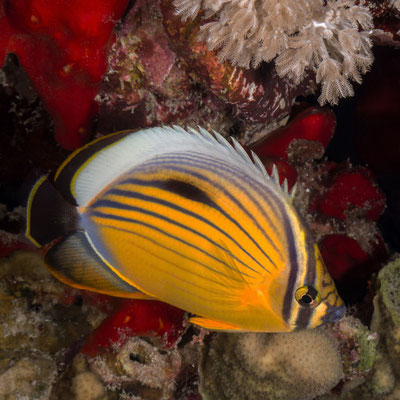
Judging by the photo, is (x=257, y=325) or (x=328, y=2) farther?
(x=328, y=2)

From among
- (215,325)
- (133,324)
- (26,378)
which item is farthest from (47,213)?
(26,378)

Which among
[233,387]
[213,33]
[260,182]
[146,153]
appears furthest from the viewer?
[233,387]

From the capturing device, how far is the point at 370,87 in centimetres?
296

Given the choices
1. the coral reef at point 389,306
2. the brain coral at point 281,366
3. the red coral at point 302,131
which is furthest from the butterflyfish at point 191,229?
the red coral at point 302,131

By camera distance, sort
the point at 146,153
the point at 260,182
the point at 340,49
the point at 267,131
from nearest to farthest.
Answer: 1. the point at 260,182
2. the point at 146,153
3. the point at 340,49
4. the point at 267,131

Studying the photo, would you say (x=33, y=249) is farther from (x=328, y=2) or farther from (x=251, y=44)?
(x=328, y=2)

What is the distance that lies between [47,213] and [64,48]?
0.97 meters

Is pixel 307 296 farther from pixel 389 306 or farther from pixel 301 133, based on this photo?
pixel 301 133

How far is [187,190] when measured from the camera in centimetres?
166

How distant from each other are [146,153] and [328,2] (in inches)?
50.2

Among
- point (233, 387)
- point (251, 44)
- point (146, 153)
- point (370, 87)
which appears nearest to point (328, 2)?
point (251, 44)

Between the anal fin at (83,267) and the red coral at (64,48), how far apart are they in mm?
796

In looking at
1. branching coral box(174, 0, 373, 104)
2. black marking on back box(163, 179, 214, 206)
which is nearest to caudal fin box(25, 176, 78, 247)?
black marking on back box(163, 179, 214, 206)

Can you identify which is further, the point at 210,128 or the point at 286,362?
the point at 210,128
